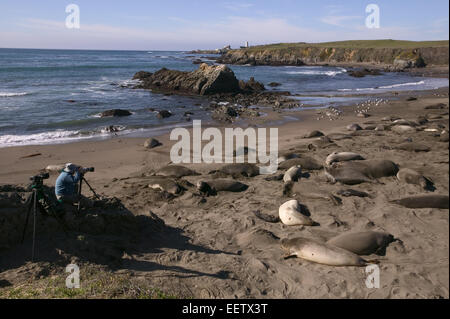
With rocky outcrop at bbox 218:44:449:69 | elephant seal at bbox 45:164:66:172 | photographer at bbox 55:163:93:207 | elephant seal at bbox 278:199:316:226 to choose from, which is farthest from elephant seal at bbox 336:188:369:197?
rocky outcrop at bbox 218:44:449:69

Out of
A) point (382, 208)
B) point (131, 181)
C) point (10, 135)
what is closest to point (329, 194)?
point (382, 208)

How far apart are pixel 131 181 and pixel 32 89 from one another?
30.3 metres

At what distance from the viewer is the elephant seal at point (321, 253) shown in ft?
20.0

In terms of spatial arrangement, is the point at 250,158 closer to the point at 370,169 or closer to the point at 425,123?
the point at 370,169

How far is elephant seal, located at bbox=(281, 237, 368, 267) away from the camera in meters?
6.10

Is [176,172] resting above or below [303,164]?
below

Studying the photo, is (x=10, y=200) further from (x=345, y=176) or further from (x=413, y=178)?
(x=413, y=178)

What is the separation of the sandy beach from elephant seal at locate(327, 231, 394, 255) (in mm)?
131

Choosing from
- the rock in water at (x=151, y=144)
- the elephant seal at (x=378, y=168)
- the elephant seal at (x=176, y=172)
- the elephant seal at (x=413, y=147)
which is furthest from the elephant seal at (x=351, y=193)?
the rock in water at (x=151, y=144)

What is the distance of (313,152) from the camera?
13.8 meters

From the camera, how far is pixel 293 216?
8094mm

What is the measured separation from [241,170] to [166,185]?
9.07 ft

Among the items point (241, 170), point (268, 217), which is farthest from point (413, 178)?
point (241, 170)

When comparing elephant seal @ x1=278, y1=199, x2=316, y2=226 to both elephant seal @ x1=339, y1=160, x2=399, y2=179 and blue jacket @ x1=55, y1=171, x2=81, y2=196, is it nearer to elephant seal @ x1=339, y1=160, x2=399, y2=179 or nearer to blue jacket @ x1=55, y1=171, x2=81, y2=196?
elephant seal @ x1=339, y1=160, x2=399, y2=179
